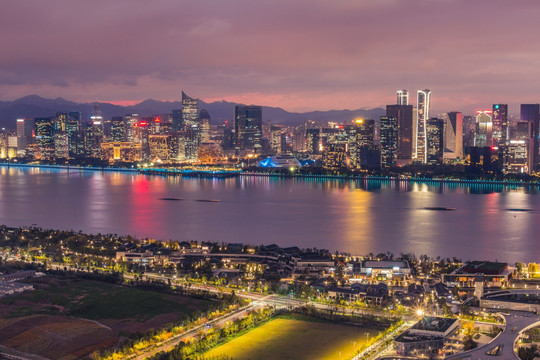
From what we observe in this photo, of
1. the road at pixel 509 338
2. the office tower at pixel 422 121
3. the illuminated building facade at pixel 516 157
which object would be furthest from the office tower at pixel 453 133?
the road at pixel 509 338

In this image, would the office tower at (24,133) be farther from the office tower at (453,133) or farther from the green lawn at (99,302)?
the green lawn at (99,302)

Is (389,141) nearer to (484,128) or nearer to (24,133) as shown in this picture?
(484,128)

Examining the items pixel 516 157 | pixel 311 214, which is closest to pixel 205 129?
pixel 516 157

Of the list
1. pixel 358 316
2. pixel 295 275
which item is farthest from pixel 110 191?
pixel 358 316

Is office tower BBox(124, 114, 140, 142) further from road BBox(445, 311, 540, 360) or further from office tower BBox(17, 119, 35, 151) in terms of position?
road BBox(445, 311, 540, 360)

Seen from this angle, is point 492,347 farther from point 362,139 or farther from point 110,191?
point 362,139

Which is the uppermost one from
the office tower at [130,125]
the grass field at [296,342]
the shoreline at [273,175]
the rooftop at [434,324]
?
the office tower at [130,125]

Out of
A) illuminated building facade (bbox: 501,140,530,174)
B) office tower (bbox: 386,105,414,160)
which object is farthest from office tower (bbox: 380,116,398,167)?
illuminated building facade (bbox: 501,140,530,174)
